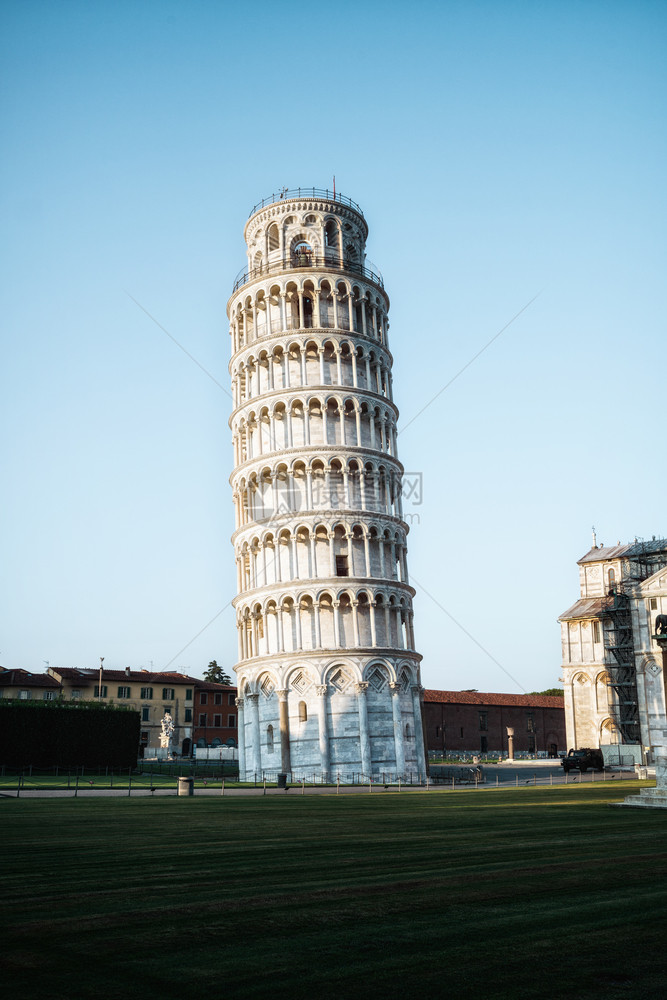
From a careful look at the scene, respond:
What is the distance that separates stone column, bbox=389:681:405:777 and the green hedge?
1993 cm

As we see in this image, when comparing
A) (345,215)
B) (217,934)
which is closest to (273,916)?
(217,934)

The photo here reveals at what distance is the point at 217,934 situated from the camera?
7.34 metres

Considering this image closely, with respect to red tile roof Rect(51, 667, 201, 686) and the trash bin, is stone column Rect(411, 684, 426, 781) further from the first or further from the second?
red tile roof Rect(51, 667, 201, 686)

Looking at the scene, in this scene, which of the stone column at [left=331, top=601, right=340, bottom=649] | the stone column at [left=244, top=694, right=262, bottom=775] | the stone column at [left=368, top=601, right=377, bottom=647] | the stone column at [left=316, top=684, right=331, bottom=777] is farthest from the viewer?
the stone column at [left=244, top=694, right=262, bottom=775]

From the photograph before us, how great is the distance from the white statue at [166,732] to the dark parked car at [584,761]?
43824 millimetres

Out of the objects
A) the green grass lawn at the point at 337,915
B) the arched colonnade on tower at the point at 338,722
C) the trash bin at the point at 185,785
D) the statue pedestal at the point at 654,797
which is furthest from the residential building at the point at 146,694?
the green grass lawn at the point at 337,915

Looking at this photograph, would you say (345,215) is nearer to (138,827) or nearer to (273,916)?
(138,827)

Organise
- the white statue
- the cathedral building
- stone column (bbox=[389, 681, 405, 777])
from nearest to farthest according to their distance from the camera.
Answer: stone column (bbox=[389, 681, 405, 777])
the cathedral building
the white statue

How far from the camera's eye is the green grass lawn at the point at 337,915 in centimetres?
607

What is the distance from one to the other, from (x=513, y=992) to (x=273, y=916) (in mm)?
2895

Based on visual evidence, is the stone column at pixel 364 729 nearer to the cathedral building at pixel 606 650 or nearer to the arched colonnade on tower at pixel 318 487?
the arched colonnade on tower at pixel 318 487

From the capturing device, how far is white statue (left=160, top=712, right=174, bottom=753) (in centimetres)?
9031

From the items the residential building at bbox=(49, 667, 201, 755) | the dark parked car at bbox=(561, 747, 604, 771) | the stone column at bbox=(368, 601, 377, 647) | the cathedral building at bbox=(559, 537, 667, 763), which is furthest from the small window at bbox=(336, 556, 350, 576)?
the residential building at bbox=(49, 667, 201, 755)

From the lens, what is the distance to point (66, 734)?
58781 mm
